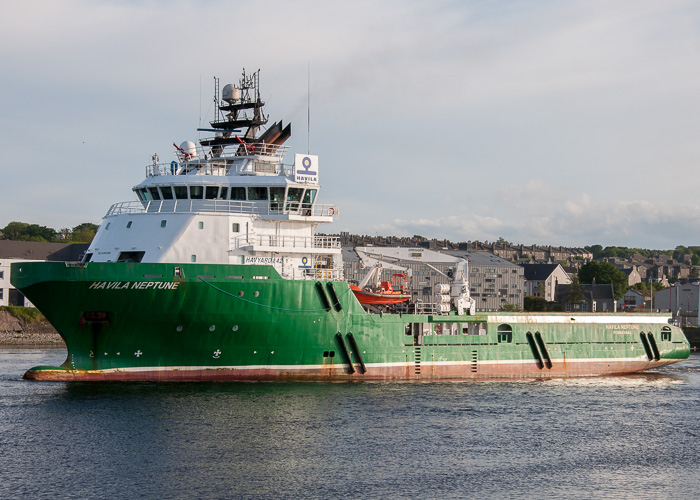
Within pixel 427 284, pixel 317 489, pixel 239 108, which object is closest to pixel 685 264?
pixel 427 284

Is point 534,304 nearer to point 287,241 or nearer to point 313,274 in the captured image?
point 287,241

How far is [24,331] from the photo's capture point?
6756 centimetres

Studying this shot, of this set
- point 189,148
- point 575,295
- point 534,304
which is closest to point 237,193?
point 189,148

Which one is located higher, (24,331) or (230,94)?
(230,94)

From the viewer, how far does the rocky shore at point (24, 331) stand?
63.6m

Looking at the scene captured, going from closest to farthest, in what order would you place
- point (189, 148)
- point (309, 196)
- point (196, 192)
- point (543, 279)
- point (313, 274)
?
point (313, 274) → point (196, 192) → point (309, 196) → point (189, 148) → point (543, 279)

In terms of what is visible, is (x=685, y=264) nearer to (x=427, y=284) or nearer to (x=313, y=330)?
(x=427, y=284)

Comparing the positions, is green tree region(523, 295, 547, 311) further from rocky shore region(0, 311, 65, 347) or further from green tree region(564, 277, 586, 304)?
rocky shore region(0, 311, 65, 347)

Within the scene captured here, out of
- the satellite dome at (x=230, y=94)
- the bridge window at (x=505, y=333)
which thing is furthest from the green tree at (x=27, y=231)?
the bridge window at (x=505, y=333)

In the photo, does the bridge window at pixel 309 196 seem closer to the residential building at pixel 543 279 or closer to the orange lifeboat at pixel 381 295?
the orange lifeboat at pixel 381 295

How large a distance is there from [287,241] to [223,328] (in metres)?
5.04

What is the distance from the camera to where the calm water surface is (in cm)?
1992

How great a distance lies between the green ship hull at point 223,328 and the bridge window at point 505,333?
1.57 m

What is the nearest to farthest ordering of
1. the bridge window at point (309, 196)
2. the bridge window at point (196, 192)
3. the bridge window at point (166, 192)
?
the bridge window at point (196, 192) → the bridge window at point (166, 192) → the bridge window at point (309, 196)
